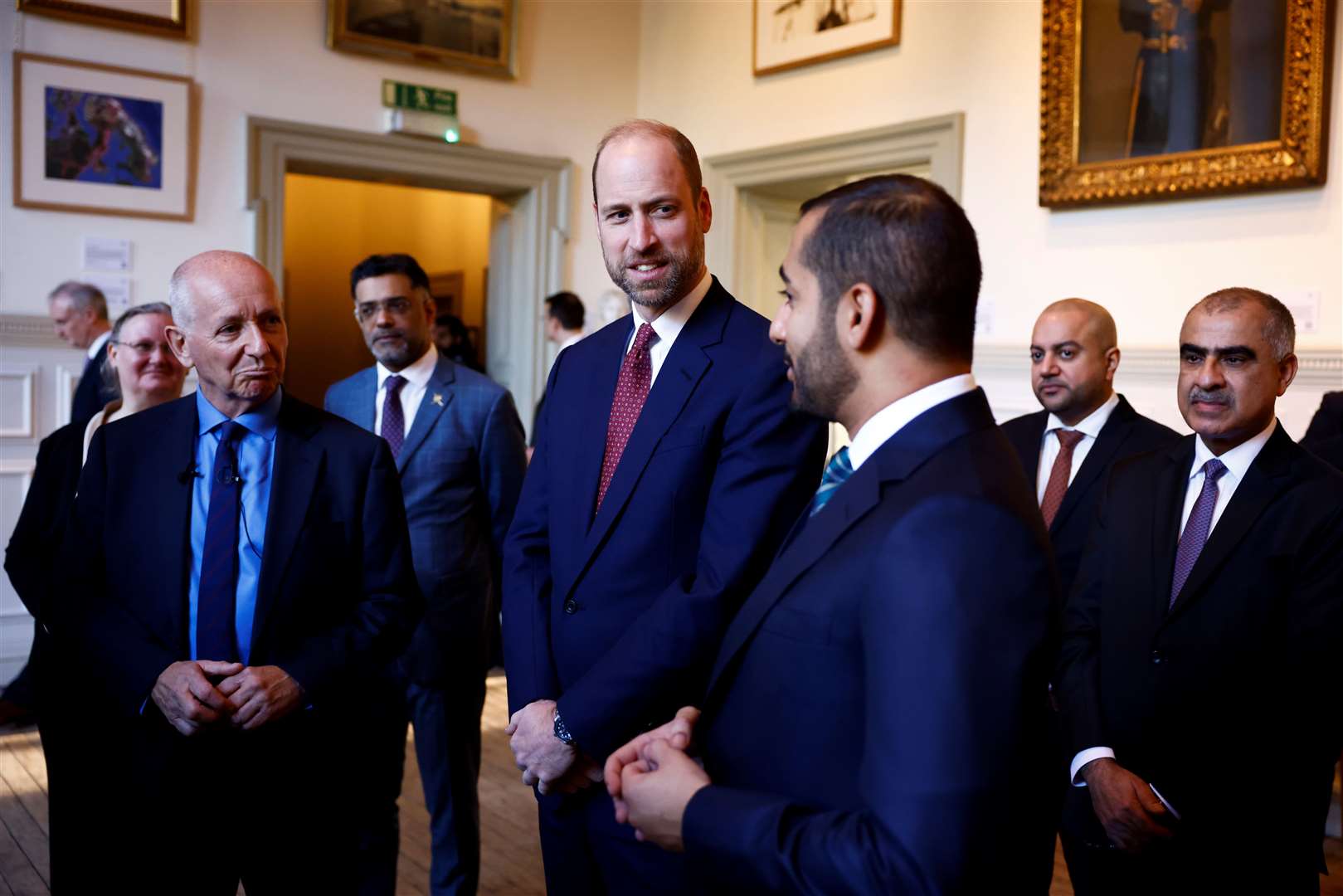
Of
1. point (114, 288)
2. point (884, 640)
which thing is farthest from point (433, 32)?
point (884, 640)

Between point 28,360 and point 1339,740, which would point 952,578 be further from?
point 28,360

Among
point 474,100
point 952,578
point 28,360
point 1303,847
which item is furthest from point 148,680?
point 474,100

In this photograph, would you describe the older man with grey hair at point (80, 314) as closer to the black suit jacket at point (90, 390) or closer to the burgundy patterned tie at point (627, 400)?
the black suit jacket at point (90, 390)

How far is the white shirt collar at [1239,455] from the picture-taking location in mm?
2631

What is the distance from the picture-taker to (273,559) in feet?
7.29

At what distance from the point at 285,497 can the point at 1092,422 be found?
8.08ft

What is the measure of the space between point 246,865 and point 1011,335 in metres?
4.62

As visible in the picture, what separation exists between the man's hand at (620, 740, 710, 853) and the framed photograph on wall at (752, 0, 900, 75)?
561 cm

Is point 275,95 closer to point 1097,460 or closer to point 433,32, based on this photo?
point 433,32

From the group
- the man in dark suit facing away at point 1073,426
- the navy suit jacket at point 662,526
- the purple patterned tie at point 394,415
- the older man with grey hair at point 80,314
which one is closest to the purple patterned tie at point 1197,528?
the man in dark suit facing away at point 1073,426

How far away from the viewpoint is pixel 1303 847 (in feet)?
7.86

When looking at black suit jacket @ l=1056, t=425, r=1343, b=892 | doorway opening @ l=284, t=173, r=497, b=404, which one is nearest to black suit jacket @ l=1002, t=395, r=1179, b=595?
black suit jacket @ l=1056, t=425, r=1343, b=892

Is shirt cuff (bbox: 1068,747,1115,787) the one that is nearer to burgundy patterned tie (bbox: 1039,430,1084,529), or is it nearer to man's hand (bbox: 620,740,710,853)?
burgundy patterned tie (bbox: 1039,430,1084,529)

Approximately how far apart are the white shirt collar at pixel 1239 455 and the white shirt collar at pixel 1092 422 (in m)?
0.78
